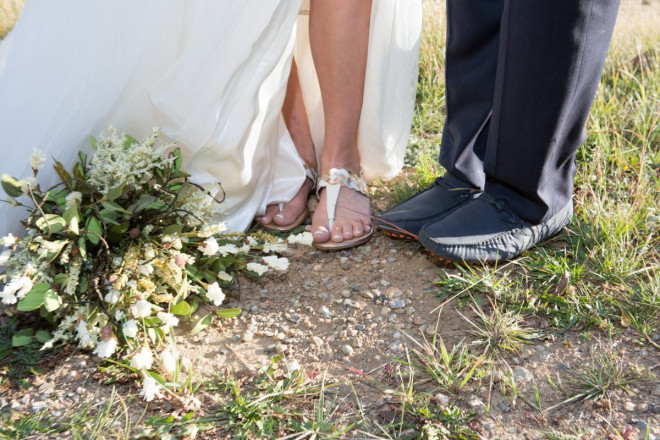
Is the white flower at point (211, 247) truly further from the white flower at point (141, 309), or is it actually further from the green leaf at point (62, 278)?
the green leaf at point (62, 278)

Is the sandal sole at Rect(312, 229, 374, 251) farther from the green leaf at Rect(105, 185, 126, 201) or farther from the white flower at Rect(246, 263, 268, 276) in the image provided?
the green leaf at Rect(105, 185, 126, 201)

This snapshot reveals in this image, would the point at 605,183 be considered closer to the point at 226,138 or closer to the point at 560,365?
the point at 560,365

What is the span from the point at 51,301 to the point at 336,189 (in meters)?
1.03

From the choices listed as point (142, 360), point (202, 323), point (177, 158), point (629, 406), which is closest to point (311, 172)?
point (177, 158)

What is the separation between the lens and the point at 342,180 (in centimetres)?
214

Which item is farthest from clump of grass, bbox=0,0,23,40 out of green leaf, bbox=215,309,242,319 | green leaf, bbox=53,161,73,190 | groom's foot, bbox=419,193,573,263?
groom's foot, bbox=419,193,573,263

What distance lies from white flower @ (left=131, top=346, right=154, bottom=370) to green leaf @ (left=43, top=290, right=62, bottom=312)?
0.25 metres

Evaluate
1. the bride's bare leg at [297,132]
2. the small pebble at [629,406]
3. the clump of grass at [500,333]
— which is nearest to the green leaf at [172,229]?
the bride's bare leg at [297,132]

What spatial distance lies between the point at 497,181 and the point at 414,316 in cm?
50

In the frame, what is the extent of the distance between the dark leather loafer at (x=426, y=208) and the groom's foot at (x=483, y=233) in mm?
119

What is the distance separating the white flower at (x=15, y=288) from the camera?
55.6 inches

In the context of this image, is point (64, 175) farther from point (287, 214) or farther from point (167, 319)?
point (287, 214)

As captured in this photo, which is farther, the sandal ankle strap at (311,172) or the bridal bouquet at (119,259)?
the sandal ankle strap at (311,172)

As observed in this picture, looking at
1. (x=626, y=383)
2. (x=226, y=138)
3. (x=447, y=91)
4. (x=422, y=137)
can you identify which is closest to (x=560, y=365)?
(x=626, y=383)
